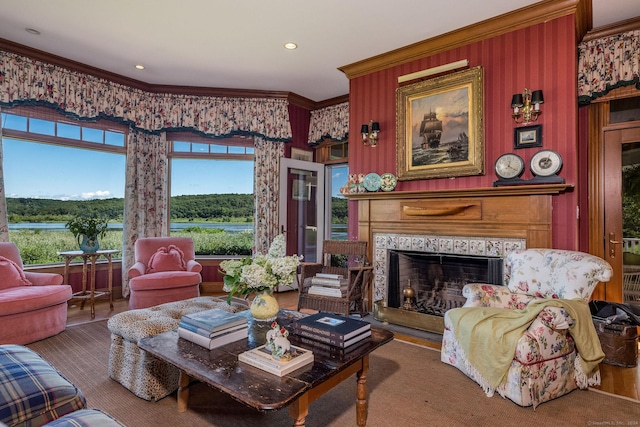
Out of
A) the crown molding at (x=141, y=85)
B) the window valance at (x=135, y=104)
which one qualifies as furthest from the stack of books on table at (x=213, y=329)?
the crown molding at (x=141, y=85)

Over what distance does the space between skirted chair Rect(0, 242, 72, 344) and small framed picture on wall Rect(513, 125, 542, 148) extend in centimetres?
462

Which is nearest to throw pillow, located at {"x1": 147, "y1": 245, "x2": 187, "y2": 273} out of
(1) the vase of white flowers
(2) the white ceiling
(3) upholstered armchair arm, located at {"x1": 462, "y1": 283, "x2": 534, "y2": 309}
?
(2) the white ceiling

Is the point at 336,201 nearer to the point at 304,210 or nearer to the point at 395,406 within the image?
the point at 304,210

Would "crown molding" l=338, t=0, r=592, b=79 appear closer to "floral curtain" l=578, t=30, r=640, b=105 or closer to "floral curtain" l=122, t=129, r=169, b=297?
"floral curtain" l=578, t=30, r=640, b=105

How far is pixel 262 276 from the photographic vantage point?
80.2 inches

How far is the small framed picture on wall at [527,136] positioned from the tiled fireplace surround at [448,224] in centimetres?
46

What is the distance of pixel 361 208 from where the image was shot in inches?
165

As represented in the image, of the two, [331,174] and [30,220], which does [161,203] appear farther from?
[331,174]

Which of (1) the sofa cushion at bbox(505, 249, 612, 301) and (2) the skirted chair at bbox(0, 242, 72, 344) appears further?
(2) the skirted chair at bbox(0, 242, 72, 344)

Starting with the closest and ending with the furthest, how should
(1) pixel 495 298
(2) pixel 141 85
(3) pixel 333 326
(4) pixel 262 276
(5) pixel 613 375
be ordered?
(3) pixel 333 326
(4) pixel 262 276
(5) pixel 613 375
(1) pixel 495 298
(2) pixel 141 85

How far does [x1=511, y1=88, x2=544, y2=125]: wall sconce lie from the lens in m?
3.08

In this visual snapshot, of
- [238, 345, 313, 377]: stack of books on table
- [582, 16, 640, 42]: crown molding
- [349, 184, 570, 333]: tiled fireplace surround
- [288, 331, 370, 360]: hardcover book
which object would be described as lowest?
[288, 331, 370, 360]: hardcover book

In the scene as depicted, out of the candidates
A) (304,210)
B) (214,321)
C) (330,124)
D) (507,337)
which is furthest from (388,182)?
(214,321)

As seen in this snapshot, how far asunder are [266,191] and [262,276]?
3378 mm
